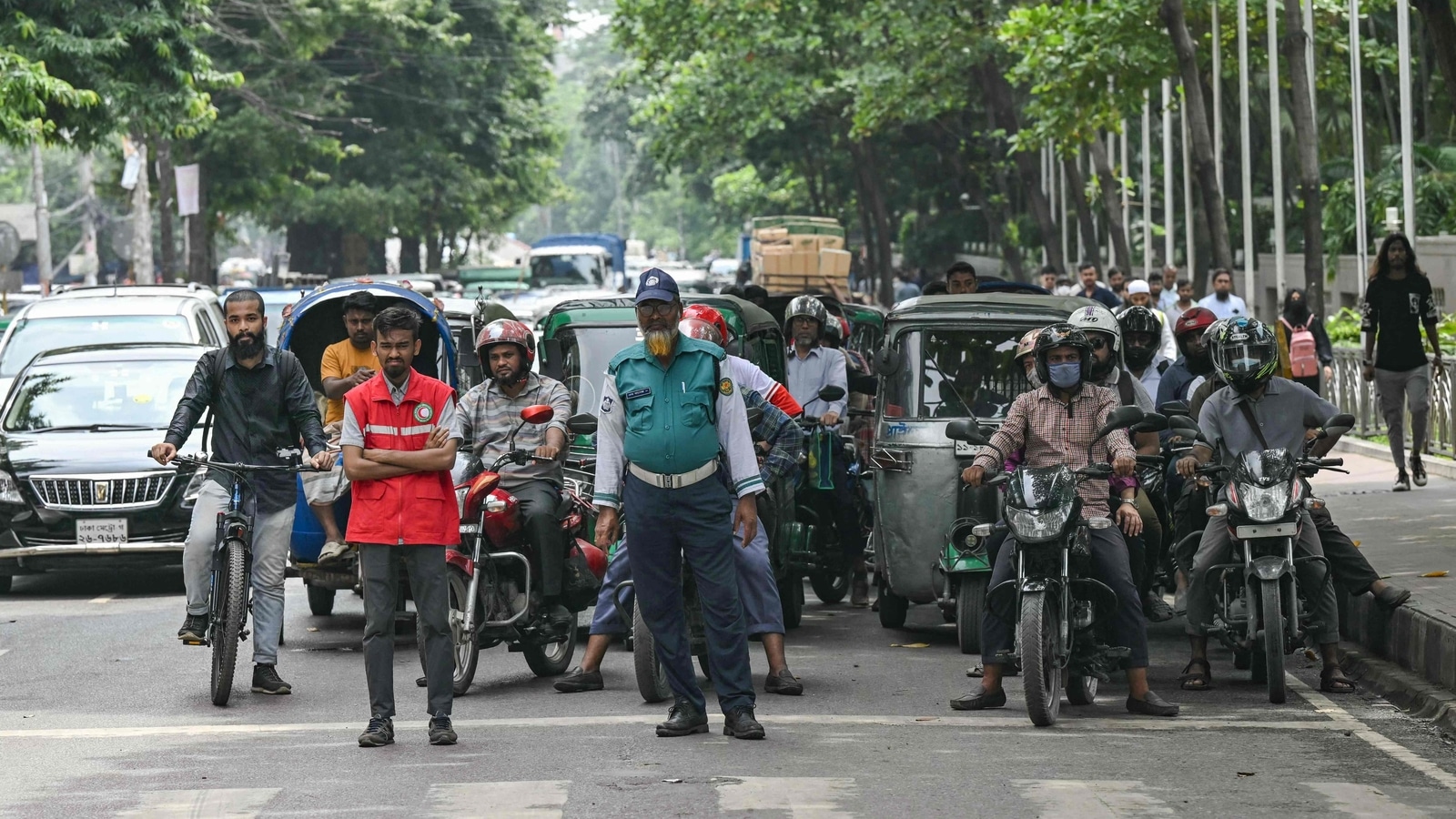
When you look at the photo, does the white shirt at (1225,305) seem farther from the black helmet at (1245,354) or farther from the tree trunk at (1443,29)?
the black helmet at (1245,354)

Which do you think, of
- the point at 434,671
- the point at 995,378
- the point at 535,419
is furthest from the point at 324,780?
the point at 995,378

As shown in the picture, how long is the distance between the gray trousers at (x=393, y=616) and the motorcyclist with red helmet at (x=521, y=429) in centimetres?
179

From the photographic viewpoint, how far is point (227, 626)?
949cm

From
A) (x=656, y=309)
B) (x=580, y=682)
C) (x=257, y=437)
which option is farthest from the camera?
(x=257, y=437)

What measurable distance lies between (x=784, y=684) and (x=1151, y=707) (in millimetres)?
1680

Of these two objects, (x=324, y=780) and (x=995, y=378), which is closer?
(x=324, y=780)

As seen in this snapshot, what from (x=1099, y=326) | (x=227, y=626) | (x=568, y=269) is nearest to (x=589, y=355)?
(x=1099, y=326)

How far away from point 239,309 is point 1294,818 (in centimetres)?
540

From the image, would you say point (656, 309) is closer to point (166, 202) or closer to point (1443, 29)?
point (1443, 29)

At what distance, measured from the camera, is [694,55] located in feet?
143

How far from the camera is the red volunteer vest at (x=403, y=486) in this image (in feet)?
27.1

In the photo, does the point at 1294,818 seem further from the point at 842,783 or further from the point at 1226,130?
the point at 1226,130

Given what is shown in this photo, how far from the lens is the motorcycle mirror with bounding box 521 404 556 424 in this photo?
9.70 metres

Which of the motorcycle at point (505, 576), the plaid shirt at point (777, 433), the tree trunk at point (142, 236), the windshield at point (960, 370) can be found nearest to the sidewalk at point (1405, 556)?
the windshield at point (960, 370)
